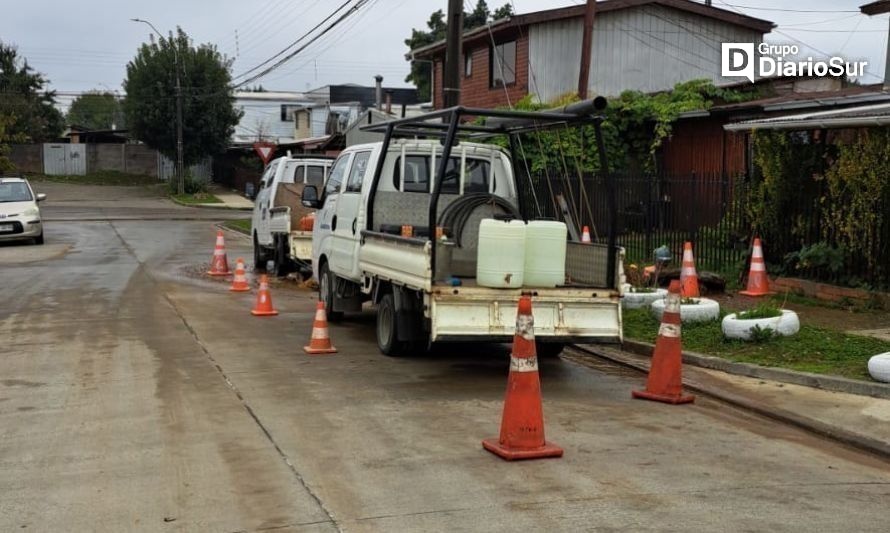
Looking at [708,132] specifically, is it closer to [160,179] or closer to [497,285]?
[497,285]

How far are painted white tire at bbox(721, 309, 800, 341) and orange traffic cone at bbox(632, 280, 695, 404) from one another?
7.87 ft

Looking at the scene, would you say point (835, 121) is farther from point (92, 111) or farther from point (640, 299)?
point (92, 111)

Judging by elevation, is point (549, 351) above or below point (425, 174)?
below

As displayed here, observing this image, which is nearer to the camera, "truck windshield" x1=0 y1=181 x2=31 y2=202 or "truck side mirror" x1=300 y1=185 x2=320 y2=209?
"truck side mirror" x1=300 y1=185 x2=320 y2=209

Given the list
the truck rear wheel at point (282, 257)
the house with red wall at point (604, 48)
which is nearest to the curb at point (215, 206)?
the house with red wall at point (604, 48)

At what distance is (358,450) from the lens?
650cm

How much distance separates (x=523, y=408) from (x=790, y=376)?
3774mm

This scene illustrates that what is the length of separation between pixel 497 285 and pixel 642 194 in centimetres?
1020

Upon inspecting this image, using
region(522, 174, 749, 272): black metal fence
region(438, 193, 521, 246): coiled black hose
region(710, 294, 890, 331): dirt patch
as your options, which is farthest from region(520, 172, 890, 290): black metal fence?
region(438, 193, 521, 246): coiled black hose

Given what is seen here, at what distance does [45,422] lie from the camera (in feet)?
24.0

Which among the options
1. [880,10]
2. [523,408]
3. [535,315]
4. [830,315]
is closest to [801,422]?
[535,315]

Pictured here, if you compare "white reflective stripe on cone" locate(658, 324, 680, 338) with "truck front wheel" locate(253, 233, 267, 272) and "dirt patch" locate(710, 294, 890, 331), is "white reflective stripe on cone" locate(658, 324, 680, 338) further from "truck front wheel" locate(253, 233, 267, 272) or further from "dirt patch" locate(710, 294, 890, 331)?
"truck front wheel" locate(253, 233, 267, 272)

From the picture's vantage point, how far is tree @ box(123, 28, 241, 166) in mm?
54781

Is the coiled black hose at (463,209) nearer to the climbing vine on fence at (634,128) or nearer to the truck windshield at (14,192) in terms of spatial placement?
the climbing vine on fence at (634,128)
